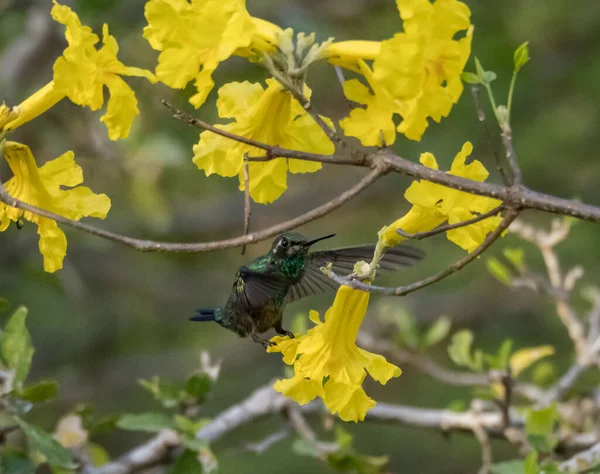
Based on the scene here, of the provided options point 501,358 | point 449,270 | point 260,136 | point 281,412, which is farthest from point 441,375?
point 449,270

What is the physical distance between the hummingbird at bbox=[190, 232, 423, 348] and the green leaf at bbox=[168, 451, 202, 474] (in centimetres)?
37

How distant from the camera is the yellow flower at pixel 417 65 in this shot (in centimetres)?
137

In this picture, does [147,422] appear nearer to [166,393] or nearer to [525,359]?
[166,393]

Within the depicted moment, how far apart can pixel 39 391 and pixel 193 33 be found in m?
1.14

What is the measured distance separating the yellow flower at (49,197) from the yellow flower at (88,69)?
0.59ft

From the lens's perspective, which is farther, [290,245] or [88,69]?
[290,245]

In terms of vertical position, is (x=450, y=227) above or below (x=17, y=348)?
above

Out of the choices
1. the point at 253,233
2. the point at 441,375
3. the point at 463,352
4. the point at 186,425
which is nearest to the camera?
the point at 253,233

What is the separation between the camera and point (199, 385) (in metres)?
2.44

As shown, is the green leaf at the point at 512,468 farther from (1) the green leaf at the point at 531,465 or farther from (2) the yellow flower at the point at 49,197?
(2) the yellow flower at the point at 49,197

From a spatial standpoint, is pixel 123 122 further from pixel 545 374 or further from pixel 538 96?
pixel 538 96

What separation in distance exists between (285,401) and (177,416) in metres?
0.53

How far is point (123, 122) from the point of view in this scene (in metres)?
1.66

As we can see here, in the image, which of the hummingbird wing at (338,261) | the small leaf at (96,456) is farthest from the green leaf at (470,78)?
the small leaf at (96,456)
